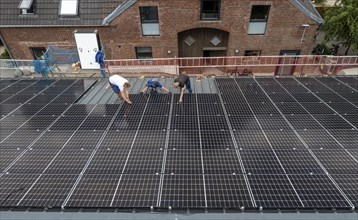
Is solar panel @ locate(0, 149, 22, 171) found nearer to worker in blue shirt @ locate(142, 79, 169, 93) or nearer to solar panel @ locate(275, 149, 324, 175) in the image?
worker in blue shirt @ locate(142, 79, 169, 93)

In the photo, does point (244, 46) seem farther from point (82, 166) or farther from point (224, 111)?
point (82, 166)

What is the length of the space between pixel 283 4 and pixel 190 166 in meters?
16.5

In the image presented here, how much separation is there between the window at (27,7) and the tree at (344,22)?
82.4ft

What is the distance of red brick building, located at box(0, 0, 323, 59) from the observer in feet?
58.2

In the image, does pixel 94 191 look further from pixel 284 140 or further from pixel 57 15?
pixel 57 15

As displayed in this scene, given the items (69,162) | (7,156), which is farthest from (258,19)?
(7,156)

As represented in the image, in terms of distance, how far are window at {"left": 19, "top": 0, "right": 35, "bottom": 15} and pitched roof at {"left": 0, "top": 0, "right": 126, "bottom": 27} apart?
340 mm

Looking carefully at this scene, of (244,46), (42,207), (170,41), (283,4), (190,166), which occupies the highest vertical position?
(283,4)

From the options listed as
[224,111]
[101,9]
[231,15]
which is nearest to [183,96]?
[224,111]

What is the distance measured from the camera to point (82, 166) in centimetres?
705

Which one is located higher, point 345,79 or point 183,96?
point 345,79

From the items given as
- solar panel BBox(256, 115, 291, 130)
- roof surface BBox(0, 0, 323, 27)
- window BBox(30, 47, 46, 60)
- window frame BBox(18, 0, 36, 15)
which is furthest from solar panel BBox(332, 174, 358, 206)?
window frame BBox(18, 0, 36, 15)

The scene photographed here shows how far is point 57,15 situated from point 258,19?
657 inches

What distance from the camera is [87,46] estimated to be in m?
19.2
